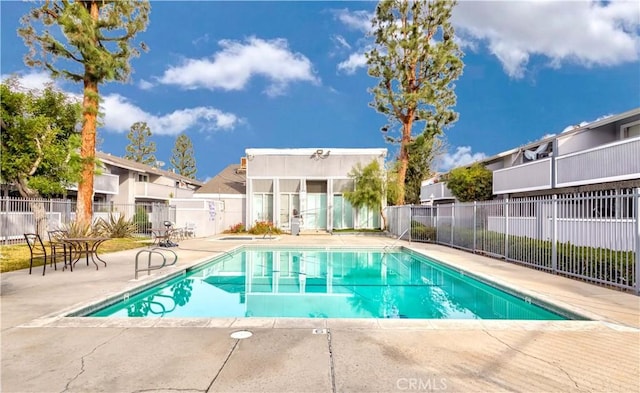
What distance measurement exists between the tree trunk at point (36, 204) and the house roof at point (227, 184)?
45.2 feet

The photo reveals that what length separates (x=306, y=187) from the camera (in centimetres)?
2580

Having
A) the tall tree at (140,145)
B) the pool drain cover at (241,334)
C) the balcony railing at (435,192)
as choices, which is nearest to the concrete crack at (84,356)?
the pool drain cover at (241,334)

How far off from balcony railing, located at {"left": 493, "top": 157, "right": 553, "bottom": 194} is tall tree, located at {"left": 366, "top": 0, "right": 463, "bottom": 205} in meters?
5.12

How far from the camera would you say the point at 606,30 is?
1681 centimetres

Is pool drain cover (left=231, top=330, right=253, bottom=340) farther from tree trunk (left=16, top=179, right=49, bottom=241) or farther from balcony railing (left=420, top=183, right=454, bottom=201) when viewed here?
balcony railing (left=420, top=183, right=454, bottom=201)

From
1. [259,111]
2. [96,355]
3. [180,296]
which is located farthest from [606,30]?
[259,111]

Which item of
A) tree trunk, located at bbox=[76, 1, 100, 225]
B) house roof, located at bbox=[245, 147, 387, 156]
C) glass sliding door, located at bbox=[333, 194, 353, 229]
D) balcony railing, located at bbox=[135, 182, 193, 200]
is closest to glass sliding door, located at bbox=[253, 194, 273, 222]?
house roof, located at bbox=[245, 147, 387, 156]

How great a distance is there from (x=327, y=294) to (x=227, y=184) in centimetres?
2333

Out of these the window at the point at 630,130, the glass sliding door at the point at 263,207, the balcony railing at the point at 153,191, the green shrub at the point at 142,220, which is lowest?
the green shrub at the point at 142,220

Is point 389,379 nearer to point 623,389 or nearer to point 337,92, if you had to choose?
point 623,389

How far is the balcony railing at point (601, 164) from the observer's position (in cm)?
1276

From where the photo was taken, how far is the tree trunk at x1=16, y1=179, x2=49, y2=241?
46.4 ft

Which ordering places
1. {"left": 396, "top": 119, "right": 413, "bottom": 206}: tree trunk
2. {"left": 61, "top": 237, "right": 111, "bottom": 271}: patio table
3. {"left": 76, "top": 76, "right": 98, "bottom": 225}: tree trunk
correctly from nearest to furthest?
{"left": 61, "top": 237, "right": 111, "bottom": 271}: patio table < {"left": 76, "top": 76, "right": 98, "bottom": 225}: tree trunk < {"left": 396, "top": 119, "right": 413, "bottom": 206}: tree trunk

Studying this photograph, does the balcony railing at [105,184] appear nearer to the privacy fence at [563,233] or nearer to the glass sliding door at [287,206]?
the glass sliding door at [287,206]
